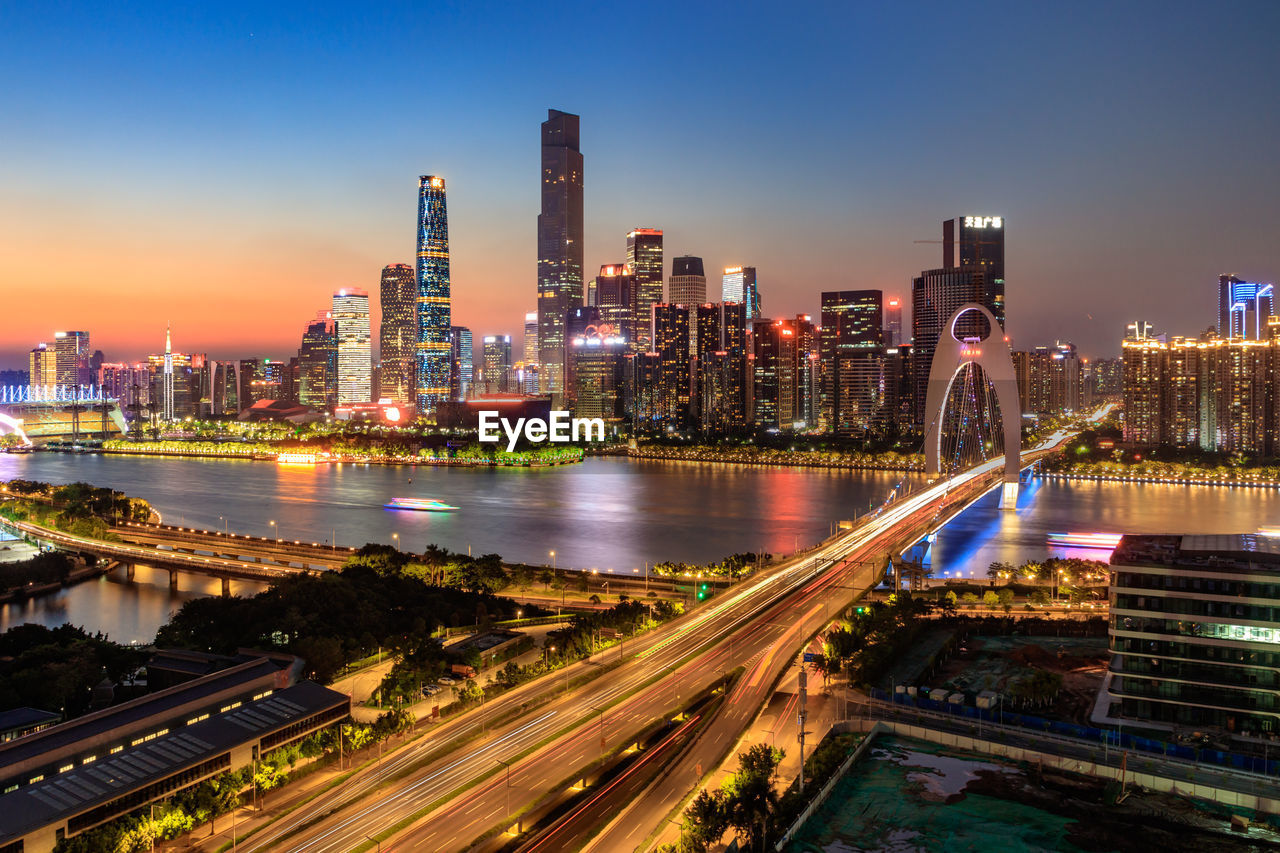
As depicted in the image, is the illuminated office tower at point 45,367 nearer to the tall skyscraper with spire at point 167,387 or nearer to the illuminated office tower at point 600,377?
the tall skyscraper with spire at point 167,387

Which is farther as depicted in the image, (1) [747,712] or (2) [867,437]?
(2) [867,437]

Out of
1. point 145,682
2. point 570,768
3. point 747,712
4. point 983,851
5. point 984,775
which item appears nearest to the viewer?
point 983,851

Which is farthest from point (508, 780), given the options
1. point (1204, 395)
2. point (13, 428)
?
point (13, 428)

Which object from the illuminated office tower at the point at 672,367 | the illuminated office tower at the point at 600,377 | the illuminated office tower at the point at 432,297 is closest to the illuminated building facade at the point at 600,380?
the illuminated office tower at the point at 600,377

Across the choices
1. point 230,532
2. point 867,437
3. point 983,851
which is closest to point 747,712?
point 983,851

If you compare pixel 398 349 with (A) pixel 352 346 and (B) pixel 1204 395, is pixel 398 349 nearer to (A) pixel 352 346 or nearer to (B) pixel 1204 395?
(A) pixel 352 346

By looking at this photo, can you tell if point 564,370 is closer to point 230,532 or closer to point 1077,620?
point 230,532
